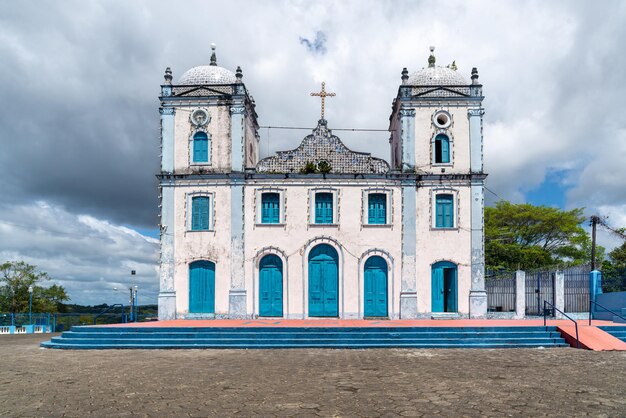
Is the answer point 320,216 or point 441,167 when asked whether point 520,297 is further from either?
point 320,216

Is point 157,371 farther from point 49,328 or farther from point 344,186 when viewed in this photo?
point 49,328

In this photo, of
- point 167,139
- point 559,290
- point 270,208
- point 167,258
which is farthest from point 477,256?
point 167,139

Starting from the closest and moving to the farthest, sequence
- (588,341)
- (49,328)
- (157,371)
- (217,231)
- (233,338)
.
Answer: (157,371)
(588,341)
(233,338)
(217,231)
(49,328)

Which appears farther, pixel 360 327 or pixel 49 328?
pixel 49 328

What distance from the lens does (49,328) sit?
971 inches

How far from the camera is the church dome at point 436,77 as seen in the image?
2077 centimetres

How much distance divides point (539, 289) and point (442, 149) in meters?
6.39

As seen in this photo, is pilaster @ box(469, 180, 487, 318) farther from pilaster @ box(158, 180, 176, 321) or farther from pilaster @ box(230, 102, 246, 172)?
pilaster @ box(158, 180, 176, 321)

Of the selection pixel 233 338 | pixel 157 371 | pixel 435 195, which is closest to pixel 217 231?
pixel 233 338

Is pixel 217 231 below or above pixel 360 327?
above

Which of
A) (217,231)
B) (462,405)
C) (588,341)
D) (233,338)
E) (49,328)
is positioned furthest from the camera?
(49,328)

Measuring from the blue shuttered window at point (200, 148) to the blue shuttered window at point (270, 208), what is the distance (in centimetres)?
273

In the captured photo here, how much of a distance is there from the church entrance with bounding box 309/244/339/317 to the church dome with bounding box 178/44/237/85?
769 cm

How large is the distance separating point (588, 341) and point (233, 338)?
9410 millimetres
